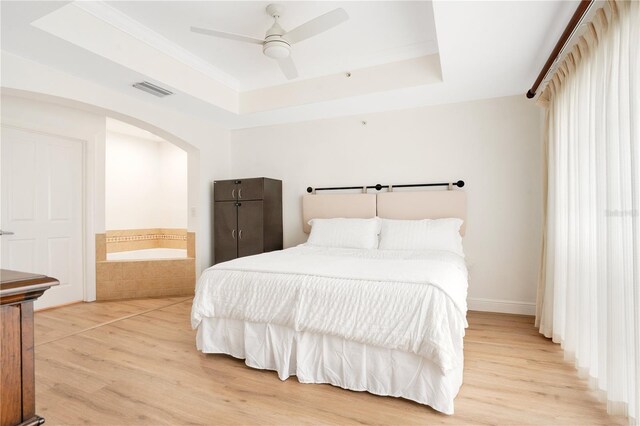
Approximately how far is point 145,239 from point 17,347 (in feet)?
20.0

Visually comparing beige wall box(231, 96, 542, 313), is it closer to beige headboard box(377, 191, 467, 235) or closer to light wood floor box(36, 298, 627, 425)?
beige headboard box(377, 191, 467, 235)

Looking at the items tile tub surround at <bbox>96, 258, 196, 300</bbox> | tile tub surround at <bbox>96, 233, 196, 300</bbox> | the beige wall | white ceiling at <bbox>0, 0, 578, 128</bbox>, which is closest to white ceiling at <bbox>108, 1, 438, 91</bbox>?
white ceiling at <bbox>0, 0, 578, 128</bbox>

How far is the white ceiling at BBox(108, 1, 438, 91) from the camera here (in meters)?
2.72

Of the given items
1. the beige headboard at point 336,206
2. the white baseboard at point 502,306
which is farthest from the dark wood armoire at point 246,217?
the white baseboard at point 502,306

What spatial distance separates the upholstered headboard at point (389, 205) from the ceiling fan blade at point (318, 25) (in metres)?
2.07

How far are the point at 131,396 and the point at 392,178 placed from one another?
323cm

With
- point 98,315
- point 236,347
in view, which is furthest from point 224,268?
point 98,315

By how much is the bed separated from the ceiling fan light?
1593 mm

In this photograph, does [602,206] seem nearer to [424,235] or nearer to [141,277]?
[424,235]

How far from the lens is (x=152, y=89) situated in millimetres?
3453

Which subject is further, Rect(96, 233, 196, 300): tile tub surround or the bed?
Rect(96, 233, 196, 300): tile tub surround

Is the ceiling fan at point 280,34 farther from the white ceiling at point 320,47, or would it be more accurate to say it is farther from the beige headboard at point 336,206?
the beige headboard at point 336,206

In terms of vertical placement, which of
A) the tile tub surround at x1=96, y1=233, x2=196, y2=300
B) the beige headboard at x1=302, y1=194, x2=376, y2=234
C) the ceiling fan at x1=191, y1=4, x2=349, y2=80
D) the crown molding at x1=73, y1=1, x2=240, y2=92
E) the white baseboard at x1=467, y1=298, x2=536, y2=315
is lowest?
the white baseboard at x1=467, y1=298, x2=536, y2=315

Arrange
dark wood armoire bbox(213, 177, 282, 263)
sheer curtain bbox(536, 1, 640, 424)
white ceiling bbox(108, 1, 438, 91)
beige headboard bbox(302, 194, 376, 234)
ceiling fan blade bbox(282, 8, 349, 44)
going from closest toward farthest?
sheer curtain bbox(536, 1, 640, 424), ceiling fan blade bbox(282, 8, 349, 44), white ceiling bbox(108, 1, 438, 91), beige headboard bbox(302, 194, 376, 234), dark wood armoire bbox(213, 177, 282, 263)
